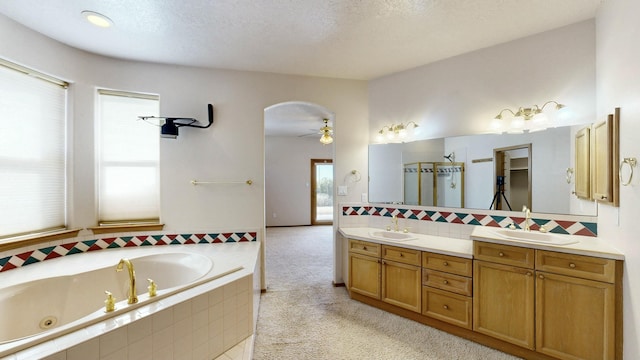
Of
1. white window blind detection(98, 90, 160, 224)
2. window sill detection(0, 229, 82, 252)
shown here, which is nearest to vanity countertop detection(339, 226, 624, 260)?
white window blind detection(98, 90, 160, 224)

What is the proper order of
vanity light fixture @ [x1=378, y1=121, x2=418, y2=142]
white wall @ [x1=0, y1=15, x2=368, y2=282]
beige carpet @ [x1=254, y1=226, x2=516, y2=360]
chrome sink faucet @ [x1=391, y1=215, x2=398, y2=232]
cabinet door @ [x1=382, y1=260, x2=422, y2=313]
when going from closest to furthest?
beige carpet @ [x1=254, y1=226, x2=516, y2=360], cabinet door @ [x1=382, y1=260, x2=422, y2=313], white wall @ [x1=0, y1=15, x2=368, y2=282], chrome sink faucet @ [x1=391, y1=215, x2=398, y2=232], vanity light fixture @ [x1=378, y1=121, x2=418, y2=142]

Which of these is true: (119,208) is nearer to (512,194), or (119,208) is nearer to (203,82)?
(203,82)

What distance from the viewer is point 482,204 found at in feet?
8.18

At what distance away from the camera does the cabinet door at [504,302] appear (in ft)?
6.07

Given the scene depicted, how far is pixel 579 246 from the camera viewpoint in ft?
5.71

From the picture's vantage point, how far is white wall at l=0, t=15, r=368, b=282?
2523 millimetres

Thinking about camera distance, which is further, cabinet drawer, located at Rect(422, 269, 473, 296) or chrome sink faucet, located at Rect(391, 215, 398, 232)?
chrome sink faucet, located at Rect(391, 215, 398, 232)

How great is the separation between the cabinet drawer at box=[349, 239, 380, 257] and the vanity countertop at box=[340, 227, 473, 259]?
2.0 inches

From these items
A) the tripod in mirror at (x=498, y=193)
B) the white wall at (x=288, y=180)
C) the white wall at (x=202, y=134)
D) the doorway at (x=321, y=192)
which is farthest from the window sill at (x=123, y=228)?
the doorway at (x=321, y=192)

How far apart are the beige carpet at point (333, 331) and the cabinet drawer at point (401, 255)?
0.56 m

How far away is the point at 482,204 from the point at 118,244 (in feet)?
12.1

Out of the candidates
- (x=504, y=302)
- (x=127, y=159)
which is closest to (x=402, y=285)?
(x=504, y=302)

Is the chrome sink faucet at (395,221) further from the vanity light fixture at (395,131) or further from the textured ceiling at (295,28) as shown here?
the textured ceiling at (295,28)

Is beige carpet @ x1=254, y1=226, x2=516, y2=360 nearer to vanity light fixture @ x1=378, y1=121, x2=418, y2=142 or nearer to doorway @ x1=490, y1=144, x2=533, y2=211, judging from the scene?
doorway @ x1=490, y1=144, x2=533, y2=211
